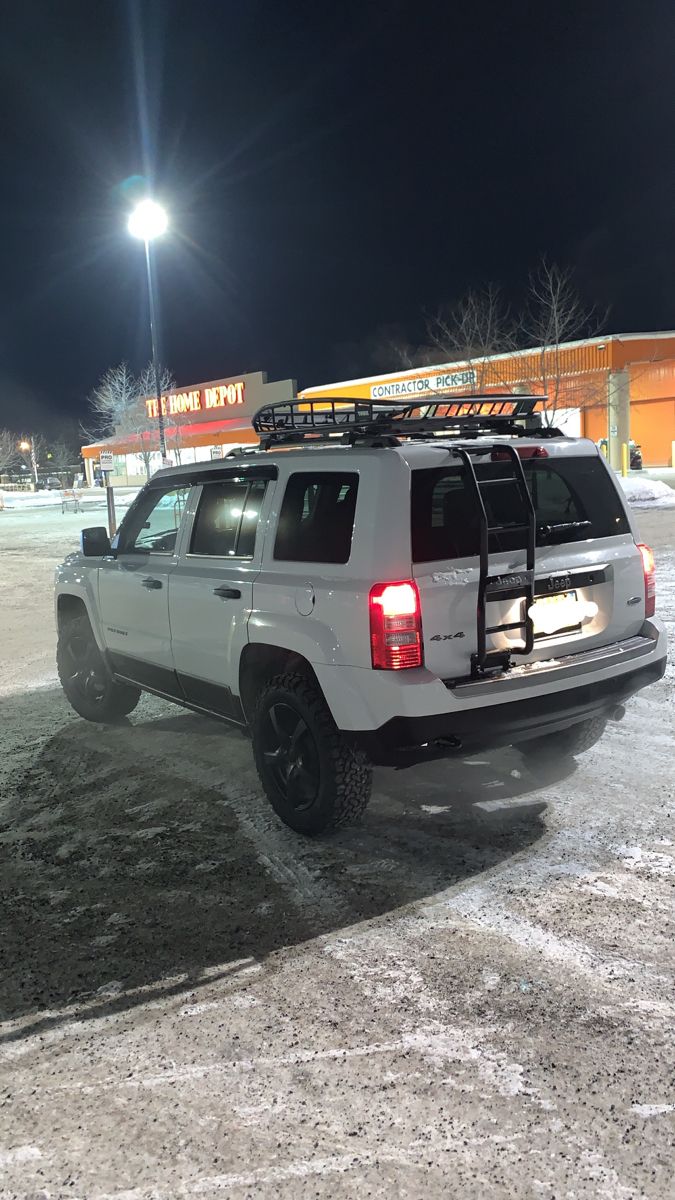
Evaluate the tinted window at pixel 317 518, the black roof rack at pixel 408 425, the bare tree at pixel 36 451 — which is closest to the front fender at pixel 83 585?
the black roof rack at pixel 408 425

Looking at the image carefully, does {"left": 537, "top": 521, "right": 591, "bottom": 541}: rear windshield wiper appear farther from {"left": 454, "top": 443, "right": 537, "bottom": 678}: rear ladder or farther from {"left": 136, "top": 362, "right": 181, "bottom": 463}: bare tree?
{"left": 136, "top": 362, "right": 181, "bottom": 463}: bare tree

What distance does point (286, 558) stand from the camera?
172 inches

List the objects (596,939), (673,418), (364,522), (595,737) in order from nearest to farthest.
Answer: (596,939), (364,522), (595,737), (673,418)

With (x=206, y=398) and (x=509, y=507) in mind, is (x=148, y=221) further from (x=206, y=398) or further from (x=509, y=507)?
(x=206, y=398)

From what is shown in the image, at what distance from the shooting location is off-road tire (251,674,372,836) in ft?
13.4

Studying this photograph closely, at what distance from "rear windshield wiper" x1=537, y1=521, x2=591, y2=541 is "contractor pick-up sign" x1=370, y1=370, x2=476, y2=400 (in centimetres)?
3067

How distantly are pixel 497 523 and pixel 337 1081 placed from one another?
98.8 inches

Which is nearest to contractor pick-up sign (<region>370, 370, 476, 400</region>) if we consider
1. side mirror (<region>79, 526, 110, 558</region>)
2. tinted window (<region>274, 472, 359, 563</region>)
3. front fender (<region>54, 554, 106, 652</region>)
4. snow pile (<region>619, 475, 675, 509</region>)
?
snow pile (<region>619, 475, 675, 509</region>)

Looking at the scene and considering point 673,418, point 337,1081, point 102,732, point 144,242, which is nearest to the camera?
point 337,1081

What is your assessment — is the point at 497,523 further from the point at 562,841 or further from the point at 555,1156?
the point at 555,1156

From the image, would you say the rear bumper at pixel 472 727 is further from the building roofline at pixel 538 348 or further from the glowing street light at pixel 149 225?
the building roofline at pixel 538 348

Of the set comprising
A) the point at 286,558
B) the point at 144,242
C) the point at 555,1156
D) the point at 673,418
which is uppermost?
the point at 144,242

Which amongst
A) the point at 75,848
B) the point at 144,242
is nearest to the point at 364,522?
the point at 75,848

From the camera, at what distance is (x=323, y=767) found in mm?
4121
